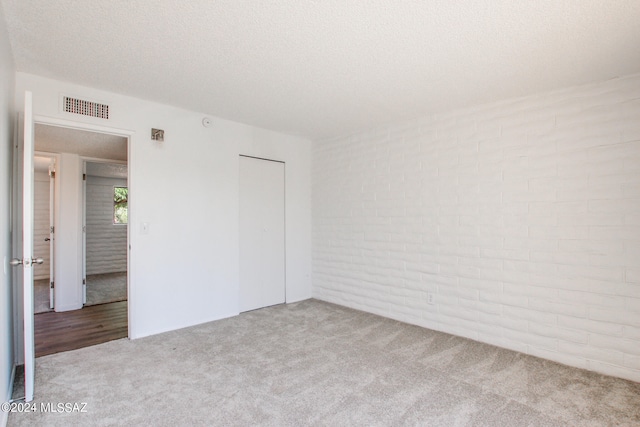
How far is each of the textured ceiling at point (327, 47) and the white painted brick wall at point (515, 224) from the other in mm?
363

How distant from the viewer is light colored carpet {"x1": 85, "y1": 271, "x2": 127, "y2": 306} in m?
5.23

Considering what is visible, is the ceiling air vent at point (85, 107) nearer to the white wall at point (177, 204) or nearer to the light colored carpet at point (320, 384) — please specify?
the white wall at point (177, 204)

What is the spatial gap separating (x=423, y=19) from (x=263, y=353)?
2937 mm

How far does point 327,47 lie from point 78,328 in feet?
13.4

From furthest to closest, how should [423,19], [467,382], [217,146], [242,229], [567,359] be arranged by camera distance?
[242,229] < [217,146] < [567,359] < [467,382] < [423,19]

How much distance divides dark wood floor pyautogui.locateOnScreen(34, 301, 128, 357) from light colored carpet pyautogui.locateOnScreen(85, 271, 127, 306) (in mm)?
418

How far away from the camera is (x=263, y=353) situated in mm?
3092

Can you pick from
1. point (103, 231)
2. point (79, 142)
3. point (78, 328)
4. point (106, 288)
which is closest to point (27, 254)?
point (78, 328)

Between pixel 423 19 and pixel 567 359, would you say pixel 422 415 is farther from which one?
pixel 423 19

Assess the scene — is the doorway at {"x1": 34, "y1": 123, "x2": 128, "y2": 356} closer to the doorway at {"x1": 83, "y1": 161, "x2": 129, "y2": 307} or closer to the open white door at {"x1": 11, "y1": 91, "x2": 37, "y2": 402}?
the open white door at {"x1": 11, "y1": 91, "x2": 37, "y2": 402}

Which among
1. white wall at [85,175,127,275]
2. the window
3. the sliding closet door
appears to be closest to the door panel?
the sliding closet door

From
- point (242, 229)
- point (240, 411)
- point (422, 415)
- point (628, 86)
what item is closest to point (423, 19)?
point (628, 86)

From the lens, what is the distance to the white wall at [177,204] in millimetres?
3445

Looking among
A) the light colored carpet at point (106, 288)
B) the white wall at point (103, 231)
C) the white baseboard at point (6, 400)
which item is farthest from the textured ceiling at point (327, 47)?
the white wall at point (103, 231)
